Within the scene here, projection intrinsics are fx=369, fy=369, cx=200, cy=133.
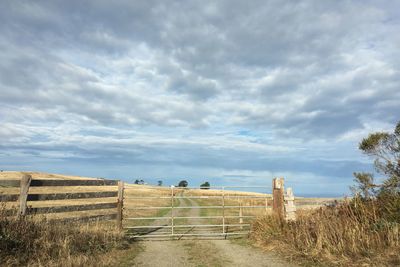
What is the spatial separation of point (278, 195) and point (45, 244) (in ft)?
32.3

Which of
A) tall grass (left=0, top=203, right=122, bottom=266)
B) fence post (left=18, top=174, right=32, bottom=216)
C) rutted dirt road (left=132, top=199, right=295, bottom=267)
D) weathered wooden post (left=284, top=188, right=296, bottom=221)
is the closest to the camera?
tall grass (left=0, top=203, right=122, bottom=266)

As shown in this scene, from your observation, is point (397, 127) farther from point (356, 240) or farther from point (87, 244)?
point (87, 244)

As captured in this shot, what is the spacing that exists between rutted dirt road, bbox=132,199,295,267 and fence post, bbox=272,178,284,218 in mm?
2665

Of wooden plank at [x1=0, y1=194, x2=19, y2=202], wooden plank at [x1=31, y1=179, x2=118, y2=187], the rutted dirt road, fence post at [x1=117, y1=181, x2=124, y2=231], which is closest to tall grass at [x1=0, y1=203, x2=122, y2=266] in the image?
wooden plank at [x1=0, y1=194, x2=19, y2=202]

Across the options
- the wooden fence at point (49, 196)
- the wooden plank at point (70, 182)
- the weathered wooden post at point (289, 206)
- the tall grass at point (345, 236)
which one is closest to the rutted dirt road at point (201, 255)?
the tall grass at point (345, 236)

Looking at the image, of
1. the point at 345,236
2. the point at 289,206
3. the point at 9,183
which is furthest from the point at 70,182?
the point at 345,236

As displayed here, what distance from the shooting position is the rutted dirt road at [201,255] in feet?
34.2

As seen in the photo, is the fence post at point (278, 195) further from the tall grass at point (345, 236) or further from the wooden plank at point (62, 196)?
the wooden plank at point (62, 196)

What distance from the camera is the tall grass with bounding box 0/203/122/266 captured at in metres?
8.56

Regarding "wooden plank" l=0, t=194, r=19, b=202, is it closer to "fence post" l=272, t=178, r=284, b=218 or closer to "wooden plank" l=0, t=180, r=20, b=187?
"wooden plank" l=0, t=180, r=20, b=187

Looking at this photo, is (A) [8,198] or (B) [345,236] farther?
(A) [8,198]

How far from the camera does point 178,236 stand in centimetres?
1588

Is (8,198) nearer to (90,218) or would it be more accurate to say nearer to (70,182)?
(70,182)

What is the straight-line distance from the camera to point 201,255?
38.1 feet
